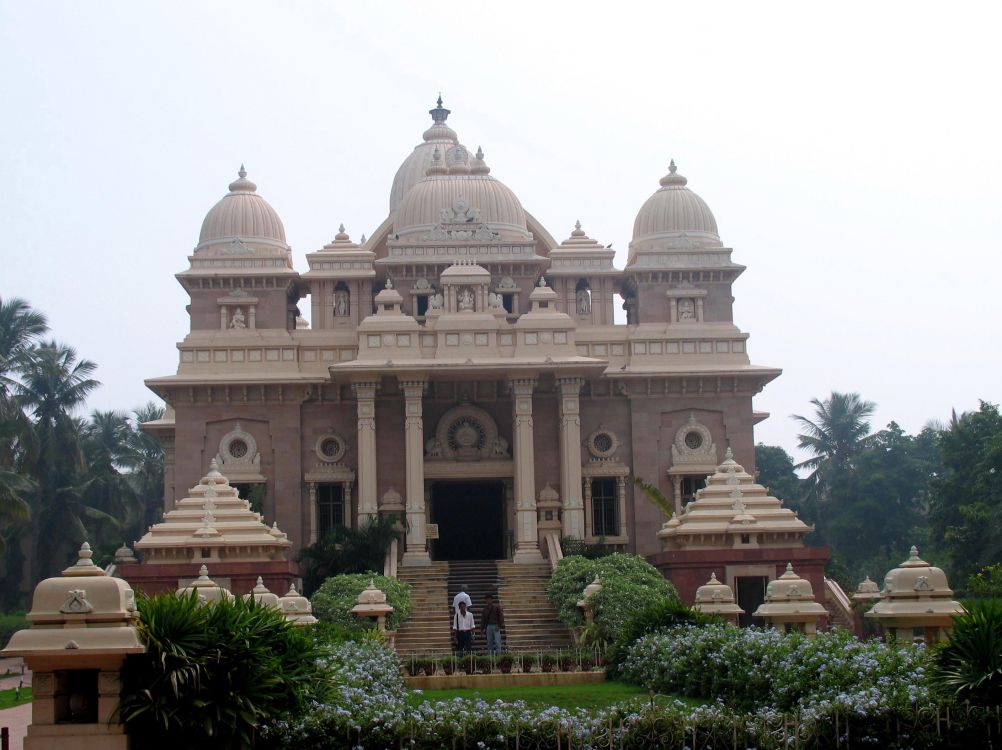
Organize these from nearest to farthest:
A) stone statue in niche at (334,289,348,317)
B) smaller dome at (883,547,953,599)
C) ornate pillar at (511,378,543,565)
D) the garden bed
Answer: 1. smaller dome at (883,547,953,599)
2. the garden bed
3. ornate pillar at (511,378,543,565)
4. stone statue in niche at (334,289,348,317)

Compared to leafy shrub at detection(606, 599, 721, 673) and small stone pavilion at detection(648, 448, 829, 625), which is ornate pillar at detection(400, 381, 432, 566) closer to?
small stone pavilion at detection(648, 448, 829, 625)

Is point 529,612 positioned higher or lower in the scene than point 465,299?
lower

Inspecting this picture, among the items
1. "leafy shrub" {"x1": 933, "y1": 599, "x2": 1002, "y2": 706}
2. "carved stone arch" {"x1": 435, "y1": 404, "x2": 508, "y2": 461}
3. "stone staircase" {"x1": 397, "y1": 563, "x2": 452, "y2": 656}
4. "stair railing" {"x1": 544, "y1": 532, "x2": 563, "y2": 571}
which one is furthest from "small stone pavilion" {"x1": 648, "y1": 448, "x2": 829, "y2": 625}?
"leafy shrub" {"x1": 933, "y1": 599, "x2": 1002, "y2": 706}

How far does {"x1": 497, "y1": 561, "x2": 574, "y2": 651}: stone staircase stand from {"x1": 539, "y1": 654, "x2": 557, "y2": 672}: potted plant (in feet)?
13.3

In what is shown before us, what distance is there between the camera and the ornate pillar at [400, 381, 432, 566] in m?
38.9

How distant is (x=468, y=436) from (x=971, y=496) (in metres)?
16.4

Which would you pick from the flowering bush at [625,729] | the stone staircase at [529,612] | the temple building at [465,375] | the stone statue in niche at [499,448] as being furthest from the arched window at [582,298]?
the flowering bush at [625,729]

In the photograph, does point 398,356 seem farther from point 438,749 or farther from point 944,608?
point 438,749

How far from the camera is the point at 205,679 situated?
15.8 meters

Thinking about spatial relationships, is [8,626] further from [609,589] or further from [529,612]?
[609,589]

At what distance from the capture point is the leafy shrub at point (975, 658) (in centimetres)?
1566

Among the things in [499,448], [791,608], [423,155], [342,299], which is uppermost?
[423,155]

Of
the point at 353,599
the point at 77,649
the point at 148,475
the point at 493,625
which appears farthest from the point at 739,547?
the point at 148,475

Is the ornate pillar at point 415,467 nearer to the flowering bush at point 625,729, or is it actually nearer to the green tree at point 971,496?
the green tree at point 971,496
